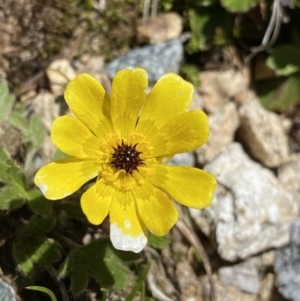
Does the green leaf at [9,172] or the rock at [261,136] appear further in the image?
the rock at [261,136]

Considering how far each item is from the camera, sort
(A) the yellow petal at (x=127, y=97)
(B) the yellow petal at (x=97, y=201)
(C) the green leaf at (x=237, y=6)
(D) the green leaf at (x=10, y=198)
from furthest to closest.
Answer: (C) the green leaf at (x=237, y=6) → (D) the green leaf at (x=10, y=198) → (A) the yellow petal at (x=127, y=97) → (B) the yellow petal at (x=97, y=201)

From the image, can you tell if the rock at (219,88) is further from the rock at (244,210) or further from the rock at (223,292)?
the rock at (223,292)

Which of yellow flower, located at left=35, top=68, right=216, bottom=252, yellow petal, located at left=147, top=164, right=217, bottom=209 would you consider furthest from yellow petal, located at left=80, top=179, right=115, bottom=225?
yellow petal, located at left=147, top=164, right=217, bottom=209

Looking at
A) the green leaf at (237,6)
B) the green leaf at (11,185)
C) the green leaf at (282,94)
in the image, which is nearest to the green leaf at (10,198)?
the green leaf at (11,185)

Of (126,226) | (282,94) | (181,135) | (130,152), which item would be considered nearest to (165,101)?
(181,135)

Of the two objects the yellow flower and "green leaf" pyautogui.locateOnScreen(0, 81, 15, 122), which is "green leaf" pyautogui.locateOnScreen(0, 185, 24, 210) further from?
"green leaf" pyautogui.locateOnScreen(0, 81, 15, 122)

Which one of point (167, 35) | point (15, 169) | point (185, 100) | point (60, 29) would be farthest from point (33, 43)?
point (185, 100)

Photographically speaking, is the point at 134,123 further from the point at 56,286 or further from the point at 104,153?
the point at 56,286
